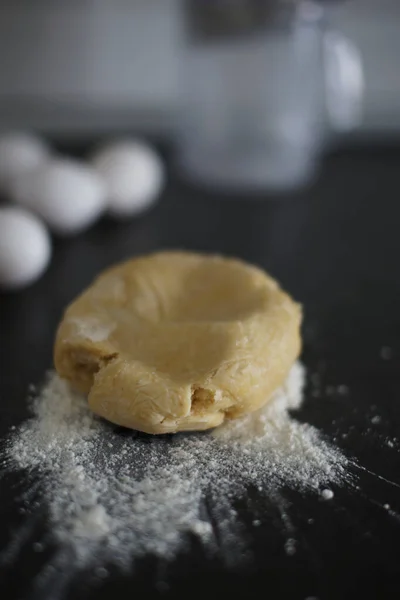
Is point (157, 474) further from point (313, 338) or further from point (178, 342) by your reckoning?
point (313, 338)

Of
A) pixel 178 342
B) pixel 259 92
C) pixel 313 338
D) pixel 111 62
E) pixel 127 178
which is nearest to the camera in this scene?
pixel 178 342

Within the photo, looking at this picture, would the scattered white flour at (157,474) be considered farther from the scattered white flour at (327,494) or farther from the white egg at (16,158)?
the white egg at (16,158)

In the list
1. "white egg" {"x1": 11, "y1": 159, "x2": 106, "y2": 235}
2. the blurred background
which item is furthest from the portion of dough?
the blurred background

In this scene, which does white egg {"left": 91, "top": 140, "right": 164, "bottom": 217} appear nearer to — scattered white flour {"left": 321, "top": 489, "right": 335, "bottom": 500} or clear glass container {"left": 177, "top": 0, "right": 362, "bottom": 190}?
clear glass container {"left": 177, "top": 0, "right": 362, "bottom": 190}

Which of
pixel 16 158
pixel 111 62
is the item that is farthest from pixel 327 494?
pixel 111 62

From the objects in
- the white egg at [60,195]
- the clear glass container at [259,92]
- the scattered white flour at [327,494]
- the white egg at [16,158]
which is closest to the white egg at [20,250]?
the white egg at [60,195]

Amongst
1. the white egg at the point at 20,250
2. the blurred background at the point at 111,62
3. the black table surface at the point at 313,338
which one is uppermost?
the blurred background at the point at 111,62

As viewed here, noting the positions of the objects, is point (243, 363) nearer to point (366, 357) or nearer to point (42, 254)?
point (366, 357)
